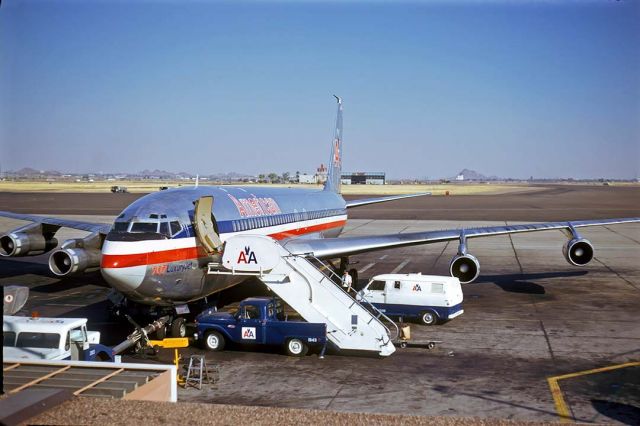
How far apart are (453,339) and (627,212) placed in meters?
78.5

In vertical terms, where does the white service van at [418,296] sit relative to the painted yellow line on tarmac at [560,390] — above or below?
above

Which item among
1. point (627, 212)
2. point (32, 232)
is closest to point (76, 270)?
point (32, 232)

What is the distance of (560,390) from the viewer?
19031mm

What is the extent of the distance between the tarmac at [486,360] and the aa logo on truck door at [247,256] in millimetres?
3304

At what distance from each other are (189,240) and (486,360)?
449 inches

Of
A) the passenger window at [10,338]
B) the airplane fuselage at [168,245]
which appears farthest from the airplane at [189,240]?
the passenger window at [10,338]

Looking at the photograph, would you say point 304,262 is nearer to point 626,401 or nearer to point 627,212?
point 626,401

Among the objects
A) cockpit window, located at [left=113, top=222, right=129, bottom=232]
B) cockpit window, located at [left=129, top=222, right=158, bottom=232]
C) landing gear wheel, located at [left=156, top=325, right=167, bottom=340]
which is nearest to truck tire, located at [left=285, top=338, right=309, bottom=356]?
landing gear wheel, located at [left=156, top=325, right=167, bottom=340]

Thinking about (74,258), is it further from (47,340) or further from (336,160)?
(336,160)

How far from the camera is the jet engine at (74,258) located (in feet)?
103

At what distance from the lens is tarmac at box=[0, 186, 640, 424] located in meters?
17.9

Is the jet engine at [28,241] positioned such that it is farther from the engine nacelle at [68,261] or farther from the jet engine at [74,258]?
the engine nacelle at [68,261]

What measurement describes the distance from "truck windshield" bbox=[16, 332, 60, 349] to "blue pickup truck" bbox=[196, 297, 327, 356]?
5.84m

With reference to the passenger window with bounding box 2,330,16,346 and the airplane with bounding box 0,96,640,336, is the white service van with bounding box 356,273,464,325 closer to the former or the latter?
the airplane with bounding box 0,96,640,336
